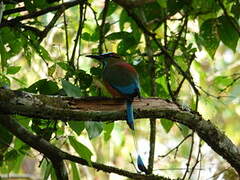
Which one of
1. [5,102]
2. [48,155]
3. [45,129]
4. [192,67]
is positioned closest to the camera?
[5,102]

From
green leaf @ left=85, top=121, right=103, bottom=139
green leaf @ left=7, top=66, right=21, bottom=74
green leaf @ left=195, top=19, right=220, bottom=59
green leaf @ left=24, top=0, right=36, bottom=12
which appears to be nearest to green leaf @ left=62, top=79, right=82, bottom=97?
green leaf @ left=85, top=121, right=103, bottom=139

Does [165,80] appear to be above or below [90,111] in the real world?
above

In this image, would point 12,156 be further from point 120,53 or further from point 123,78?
point 120,53

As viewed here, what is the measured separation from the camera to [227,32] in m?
3.80

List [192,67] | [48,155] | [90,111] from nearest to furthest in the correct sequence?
[90,111], [48,155], [192,67]

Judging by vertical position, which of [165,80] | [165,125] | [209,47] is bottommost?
[165,125]

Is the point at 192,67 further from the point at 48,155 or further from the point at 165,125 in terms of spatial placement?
the point at 48,155

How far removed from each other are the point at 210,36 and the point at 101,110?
1426 mm

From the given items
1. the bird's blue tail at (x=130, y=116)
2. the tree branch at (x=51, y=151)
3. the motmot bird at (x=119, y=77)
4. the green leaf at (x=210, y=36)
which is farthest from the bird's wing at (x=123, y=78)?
the green leaf at (x=210, y=36)

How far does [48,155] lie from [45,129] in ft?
0.79

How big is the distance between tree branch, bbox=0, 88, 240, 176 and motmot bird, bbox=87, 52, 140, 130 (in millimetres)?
143

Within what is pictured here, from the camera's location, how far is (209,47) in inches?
152

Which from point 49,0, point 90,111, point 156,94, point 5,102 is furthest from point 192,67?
point 5,102

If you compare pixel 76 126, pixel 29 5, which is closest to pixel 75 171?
pixel 76 126
